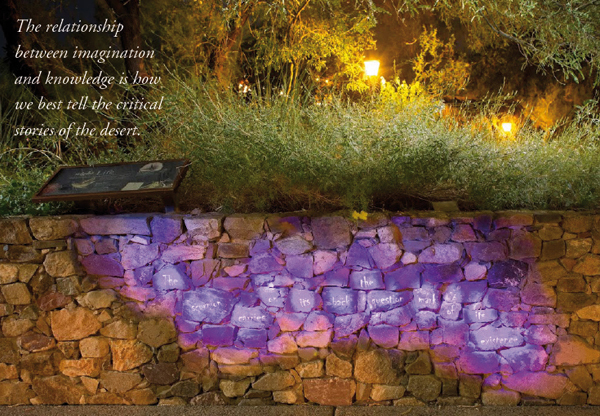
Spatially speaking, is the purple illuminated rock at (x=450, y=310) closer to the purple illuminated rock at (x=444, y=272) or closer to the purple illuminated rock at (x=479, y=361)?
the purple illuminated rock at (x=444, y=272)

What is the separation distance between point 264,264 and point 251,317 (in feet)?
1.45

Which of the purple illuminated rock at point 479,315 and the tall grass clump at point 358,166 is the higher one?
the tall grass clump at point 358,166

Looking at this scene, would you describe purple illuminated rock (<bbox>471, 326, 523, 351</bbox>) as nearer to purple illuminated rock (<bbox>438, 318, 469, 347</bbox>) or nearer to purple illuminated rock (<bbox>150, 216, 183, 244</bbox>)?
purple illuminated rock (<bbox>438, 318, 469, 347</bbox>)

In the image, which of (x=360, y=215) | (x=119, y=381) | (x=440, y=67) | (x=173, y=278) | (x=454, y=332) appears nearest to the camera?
(x=360, y=215)

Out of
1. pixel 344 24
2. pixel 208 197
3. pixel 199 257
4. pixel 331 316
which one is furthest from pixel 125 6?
pixel 331 316

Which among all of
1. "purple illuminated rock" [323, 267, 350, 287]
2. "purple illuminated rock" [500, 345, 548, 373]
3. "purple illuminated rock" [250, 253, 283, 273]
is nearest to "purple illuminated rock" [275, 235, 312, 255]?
"purple illuminated rock" [250, 253, 283, 273]

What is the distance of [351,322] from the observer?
4.29 metres

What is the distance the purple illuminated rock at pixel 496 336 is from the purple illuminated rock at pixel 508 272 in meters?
0.38

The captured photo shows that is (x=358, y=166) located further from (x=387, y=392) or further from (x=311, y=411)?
(x=311, y=411)

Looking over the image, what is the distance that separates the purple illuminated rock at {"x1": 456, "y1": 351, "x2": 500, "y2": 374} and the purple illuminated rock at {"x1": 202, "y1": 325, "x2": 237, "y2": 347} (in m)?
1.80

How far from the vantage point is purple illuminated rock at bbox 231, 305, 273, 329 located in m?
4.34

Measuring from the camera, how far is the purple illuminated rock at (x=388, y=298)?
14.0 feet

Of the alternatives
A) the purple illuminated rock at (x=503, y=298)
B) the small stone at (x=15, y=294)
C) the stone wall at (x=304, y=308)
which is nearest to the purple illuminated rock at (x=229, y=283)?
the stone wall at (x=304, y=308)

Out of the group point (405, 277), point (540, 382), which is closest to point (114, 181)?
point (405, 277)
